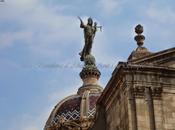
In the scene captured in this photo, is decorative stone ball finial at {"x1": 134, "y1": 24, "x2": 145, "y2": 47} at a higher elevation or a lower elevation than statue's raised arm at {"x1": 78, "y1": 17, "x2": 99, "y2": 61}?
lower

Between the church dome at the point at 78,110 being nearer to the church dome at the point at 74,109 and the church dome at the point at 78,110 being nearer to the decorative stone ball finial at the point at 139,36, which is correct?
the church dome at the point at 74,109

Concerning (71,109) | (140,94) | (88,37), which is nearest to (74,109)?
(71,109)

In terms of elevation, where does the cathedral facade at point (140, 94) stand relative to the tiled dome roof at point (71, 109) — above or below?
below

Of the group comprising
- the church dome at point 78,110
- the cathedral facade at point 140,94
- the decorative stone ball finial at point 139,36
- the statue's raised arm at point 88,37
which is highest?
the statue's raised arm at point 88,37

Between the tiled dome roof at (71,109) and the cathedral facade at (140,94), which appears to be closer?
the cathedral facade at (140,94)

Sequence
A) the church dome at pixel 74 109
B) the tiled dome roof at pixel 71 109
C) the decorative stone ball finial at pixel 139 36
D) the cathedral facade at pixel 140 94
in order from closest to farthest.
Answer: the cathedral facade at pixel 140 94
the decorative stone ball finial at pixel 139 36
the church dome at pixel 74 109
the tiled dome roof at pixel 71 109

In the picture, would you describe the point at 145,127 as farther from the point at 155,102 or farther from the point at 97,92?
the point at 97,92

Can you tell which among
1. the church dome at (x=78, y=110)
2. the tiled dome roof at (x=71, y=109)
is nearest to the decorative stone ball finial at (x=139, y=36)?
the church dome at (x=78, y=110)

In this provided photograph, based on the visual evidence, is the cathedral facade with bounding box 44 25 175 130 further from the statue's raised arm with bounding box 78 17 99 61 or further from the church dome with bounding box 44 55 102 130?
the statue's raised arm with bounding box 78 17 99 61

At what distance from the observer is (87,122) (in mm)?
47500

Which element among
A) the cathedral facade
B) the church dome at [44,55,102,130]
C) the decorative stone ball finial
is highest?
the church dome at [44,55,102,130]

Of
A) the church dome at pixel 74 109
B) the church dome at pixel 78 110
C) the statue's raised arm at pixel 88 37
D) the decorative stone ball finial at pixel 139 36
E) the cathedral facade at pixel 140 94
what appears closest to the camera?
the cathedral facade at pixel 140 94

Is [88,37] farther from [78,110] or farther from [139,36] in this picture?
[139,36]

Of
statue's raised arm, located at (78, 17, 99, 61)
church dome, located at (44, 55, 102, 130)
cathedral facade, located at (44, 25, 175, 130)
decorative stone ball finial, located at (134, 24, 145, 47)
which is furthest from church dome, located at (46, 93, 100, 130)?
decorative stone ball finial, located at (134, 24, 145, 47)
